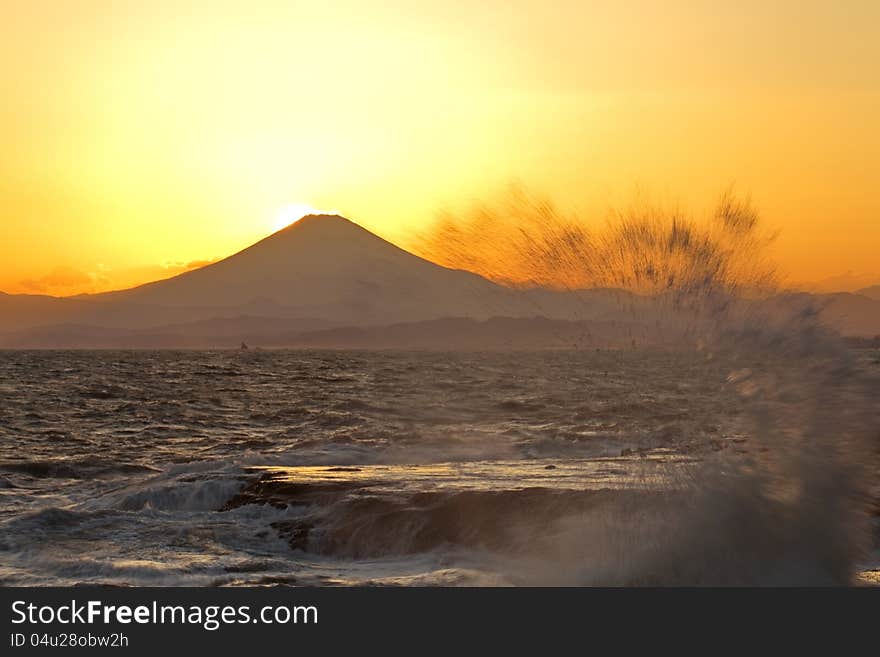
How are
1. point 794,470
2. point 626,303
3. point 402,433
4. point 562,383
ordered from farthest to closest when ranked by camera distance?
point 562,383 → point 402,433 → point 626,303 → point 794,470

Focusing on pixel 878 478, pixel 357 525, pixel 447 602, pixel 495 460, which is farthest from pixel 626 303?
pixel 495 460

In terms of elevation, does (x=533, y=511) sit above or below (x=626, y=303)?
below

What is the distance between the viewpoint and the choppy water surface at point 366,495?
11.5m

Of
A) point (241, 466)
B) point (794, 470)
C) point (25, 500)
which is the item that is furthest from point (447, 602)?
point (241, 466)

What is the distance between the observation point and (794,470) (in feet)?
36.4

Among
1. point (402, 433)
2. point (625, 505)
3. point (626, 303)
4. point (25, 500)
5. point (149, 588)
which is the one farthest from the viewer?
point (402, 433)

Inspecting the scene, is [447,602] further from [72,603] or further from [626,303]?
[626,303]

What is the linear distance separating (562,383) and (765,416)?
142 ft

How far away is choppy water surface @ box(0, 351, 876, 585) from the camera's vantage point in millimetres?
11469

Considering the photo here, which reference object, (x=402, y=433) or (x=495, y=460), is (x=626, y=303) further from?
(x=402, y=433)

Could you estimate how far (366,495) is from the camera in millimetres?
15906

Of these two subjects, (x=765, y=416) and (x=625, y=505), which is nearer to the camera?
(x=765, y=416)

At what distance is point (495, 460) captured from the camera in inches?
830

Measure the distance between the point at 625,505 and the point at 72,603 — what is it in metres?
7.47
